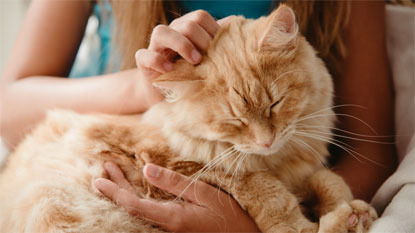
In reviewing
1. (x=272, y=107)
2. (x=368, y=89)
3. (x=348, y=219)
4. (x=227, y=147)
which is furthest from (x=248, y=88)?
(x=368, y=89)

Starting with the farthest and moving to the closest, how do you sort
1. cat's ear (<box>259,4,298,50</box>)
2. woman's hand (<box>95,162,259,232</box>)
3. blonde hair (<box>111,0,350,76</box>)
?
blonde hair (<box>111,0,350,76</box>)
woman's hand (<box>95,162,259,232</box>)
cat's ear (<box>259,4,298,50</box>)

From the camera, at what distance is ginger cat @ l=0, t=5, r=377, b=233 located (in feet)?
2.97

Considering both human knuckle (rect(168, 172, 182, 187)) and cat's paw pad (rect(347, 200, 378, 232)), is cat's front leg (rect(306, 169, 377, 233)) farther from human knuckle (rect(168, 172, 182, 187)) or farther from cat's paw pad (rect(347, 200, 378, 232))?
human knuckle (rect(168, 172, 182, 187))

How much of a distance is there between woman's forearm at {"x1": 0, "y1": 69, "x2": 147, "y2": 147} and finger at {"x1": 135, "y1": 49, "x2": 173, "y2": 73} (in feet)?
0.97

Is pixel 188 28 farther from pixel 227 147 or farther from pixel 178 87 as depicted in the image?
pixel 227 147

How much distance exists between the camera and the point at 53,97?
4.45ft

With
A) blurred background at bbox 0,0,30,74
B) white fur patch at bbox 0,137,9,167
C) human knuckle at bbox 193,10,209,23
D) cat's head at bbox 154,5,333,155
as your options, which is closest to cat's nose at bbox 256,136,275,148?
cat's head at bbox 154,5,333,155

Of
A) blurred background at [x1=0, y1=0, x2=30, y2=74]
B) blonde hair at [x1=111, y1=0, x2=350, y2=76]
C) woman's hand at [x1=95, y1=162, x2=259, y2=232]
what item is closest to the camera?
woman's hand at [x1=95, y1=162, x2=259, y2=232]

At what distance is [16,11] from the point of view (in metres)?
1.96

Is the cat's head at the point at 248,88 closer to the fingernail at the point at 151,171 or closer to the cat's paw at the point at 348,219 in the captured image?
the fingernail at the point at 151,171

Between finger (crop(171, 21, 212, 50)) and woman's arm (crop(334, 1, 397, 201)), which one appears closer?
finger (crop(171, 21, 212, 50))

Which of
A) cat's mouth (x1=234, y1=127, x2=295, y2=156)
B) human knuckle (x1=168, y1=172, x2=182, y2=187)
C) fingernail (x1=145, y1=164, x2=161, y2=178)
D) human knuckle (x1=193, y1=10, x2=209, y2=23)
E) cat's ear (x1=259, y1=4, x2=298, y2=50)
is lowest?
human knuckle (x1=168, y1=172, x2=182, y2=187)

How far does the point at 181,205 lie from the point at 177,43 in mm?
445

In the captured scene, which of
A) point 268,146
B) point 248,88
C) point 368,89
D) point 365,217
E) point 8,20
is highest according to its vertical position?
point 8,20
